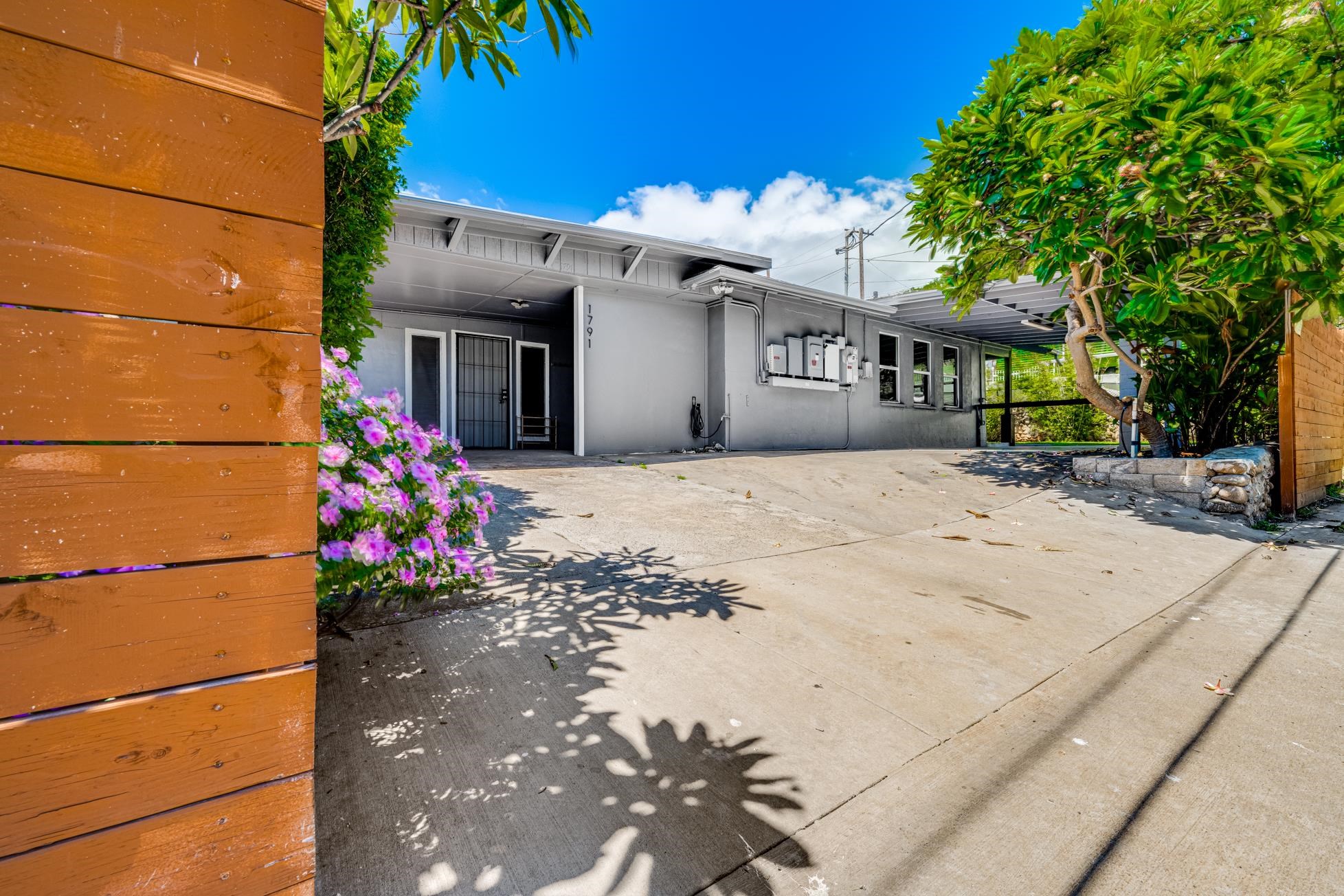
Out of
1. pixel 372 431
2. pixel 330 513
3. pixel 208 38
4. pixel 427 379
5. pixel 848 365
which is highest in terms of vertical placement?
pixel 848 365

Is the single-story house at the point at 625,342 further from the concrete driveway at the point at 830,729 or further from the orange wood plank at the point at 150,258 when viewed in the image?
the orange wood plank at the point at 150,258

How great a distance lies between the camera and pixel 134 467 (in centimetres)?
83

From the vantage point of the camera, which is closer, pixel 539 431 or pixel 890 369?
pixel 539 431

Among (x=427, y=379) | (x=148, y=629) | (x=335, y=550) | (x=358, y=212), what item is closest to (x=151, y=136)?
(x=148, y=629)

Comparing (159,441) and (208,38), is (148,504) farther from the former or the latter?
(208,38)

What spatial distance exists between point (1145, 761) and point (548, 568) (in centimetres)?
271

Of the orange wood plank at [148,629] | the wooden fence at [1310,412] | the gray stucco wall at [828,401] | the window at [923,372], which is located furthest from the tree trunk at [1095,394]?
the orange wood plank at [148,629]

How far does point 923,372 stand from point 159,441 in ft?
44.6

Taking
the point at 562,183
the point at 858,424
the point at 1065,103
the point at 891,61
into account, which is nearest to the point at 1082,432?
the point at 858,424

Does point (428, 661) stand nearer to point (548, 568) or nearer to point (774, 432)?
point (548, 568)

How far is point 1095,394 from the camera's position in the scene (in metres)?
6.95

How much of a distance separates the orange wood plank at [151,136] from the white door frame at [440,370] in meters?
8.89

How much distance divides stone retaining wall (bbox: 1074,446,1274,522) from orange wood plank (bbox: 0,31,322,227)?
7.82 meters

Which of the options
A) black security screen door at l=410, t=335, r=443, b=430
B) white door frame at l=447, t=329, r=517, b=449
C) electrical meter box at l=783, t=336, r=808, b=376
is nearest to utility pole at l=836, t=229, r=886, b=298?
electrical meter box at l=783, t=336, r=808, b=376
